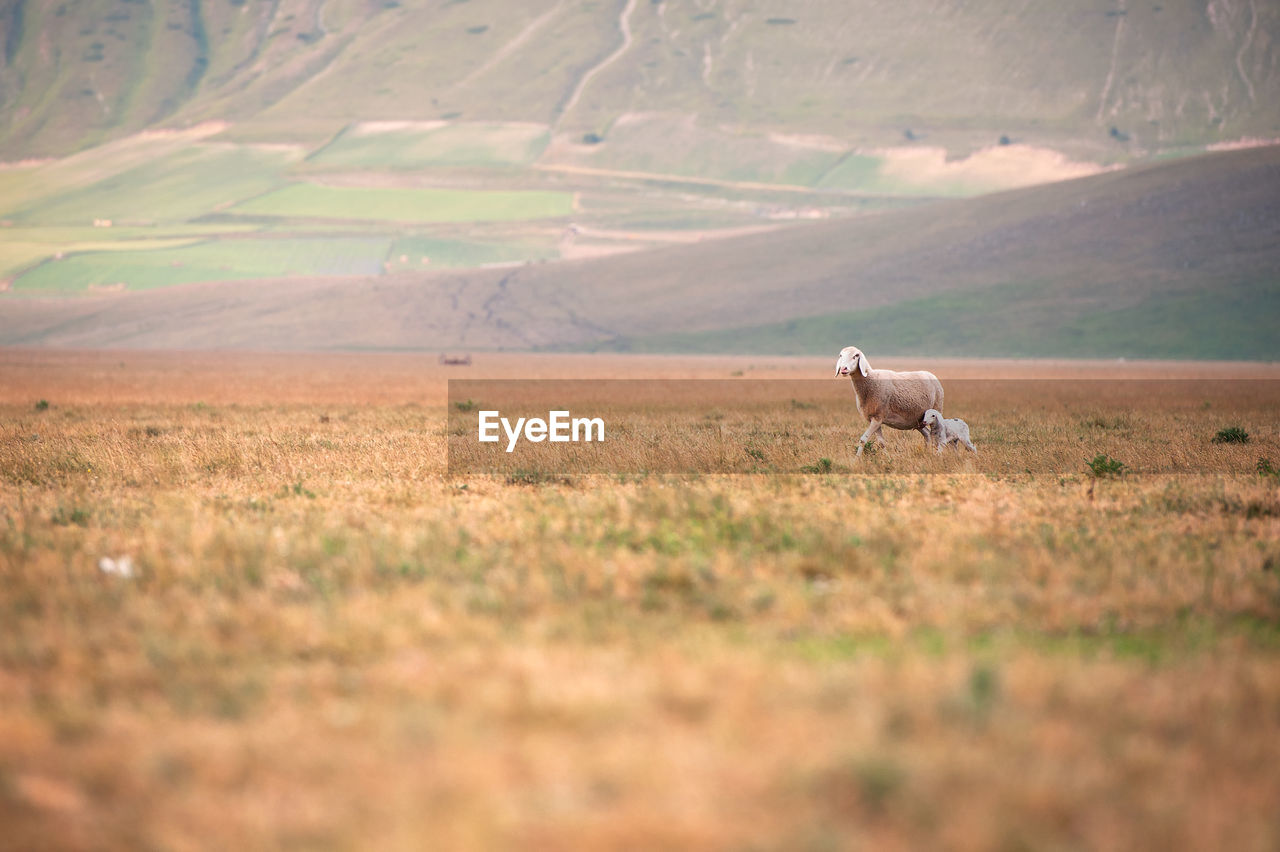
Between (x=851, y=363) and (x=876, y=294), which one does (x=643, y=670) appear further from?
(x=876, y=294)

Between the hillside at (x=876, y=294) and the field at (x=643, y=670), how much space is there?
11781 centimetres

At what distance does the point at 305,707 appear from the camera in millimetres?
7527

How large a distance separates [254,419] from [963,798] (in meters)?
31.0

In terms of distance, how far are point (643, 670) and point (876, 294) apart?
5782 inches

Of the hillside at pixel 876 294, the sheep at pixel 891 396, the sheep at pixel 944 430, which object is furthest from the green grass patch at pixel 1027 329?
the sheep at pixel 891 396

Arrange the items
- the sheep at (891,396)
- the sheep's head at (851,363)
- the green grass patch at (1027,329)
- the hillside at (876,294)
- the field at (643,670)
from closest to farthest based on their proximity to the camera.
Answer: the field at (643,670) < the sheep's head at (851,363) < the sheep at (891,396) < the green grass patch at (1027,329) < the hillside at (876,294)

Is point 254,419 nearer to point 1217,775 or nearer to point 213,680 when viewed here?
point 213,680

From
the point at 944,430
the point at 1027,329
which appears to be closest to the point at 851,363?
the point at 944,430

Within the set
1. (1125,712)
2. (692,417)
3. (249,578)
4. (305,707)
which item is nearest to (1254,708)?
(1125,712)

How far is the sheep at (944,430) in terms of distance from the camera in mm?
22219

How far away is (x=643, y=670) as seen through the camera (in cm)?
800

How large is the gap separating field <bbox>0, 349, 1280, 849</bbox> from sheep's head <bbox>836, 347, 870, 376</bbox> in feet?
16.7

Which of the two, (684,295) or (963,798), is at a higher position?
(684,295)

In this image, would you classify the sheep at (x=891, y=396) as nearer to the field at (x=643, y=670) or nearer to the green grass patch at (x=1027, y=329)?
the field at (x=643, y=670)
